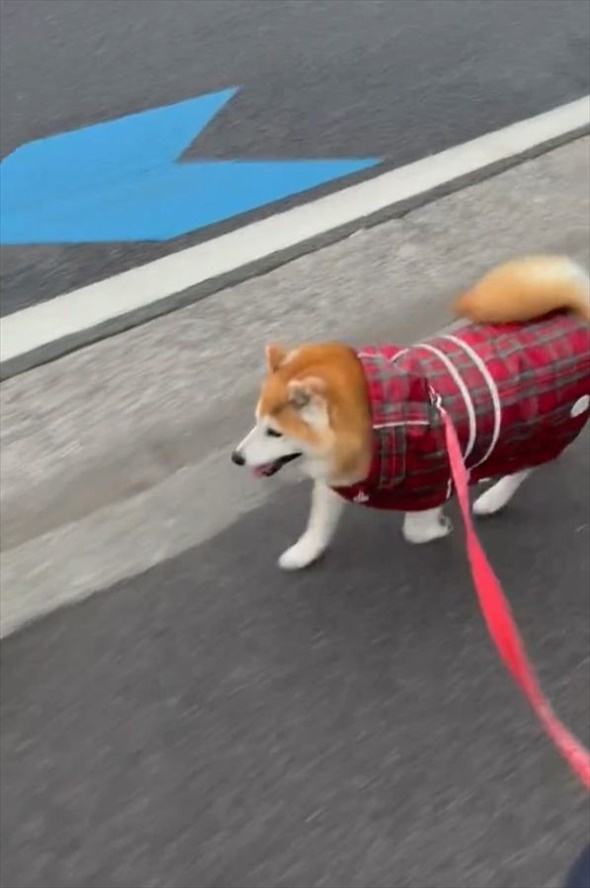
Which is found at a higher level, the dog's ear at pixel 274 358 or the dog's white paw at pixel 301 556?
the dog's ear at pixel 274 358

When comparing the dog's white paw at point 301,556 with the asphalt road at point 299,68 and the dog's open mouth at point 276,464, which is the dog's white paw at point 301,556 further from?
the asphalt road at point 299,68

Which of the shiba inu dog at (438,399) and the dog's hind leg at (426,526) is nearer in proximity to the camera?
the shiba inu dog at (438,399)

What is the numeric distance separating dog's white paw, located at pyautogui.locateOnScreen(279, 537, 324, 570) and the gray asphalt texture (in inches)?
1.0

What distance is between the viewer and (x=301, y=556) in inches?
61.5

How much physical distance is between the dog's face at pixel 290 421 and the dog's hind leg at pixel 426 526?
25cm

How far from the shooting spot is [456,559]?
1583 mm

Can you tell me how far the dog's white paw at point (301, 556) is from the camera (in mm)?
1562

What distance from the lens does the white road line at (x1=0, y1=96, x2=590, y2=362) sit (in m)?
2.02

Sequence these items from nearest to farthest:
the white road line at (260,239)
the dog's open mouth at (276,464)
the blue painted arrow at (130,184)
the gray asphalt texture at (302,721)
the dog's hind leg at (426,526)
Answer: the gray asphalt texture at (302,721)
the dog's open mouth at (276,464)
the dog's hind leg at (426,526)
the white road line at (260,239)
the blue painted arrow at (130,184)

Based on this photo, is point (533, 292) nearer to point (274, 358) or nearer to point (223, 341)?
point (274, 358)

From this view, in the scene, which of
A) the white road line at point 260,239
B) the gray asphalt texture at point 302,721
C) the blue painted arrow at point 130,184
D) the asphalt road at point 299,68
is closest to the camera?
the gray asphalt texture at point 302,721

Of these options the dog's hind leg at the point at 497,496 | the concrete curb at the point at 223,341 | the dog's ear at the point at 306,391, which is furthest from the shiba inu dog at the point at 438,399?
the concrete curb at the point at 223,341

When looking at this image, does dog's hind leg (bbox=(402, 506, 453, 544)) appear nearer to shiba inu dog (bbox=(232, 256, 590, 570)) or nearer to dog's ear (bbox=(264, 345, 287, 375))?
shiba inu dog (bbox=(232, 256, 590, 570))

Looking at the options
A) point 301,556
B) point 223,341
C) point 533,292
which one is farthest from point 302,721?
point 223,341
